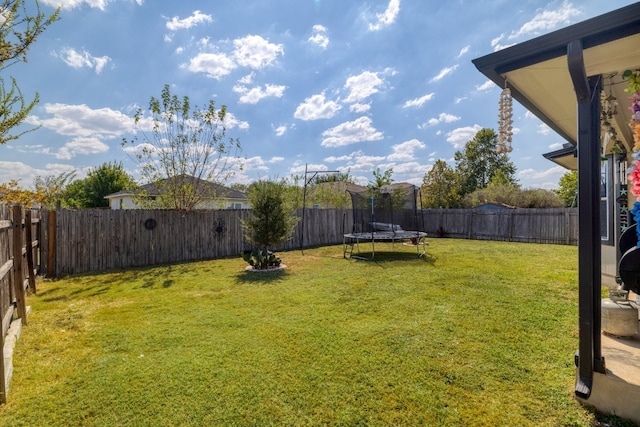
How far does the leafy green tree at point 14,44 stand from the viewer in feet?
12.7

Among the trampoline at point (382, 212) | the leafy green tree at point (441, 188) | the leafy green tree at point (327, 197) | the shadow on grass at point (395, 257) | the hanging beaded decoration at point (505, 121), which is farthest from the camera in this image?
the leafy green tree at point (441, 188)

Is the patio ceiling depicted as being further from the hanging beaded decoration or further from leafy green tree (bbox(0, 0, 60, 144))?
leafy green tree (bbox(0, 0, 60, 144))

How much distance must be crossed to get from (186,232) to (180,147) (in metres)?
2.71

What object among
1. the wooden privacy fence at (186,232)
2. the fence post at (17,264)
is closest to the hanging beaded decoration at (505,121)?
the fence post at (17,264)

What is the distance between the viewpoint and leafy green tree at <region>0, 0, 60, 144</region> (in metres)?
3.87

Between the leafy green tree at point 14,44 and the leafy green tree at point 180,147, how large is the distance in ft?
15.8

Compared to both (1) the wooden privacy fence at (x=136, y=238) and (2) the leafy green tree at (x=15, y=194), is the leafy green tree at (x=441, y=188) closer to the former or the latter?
(1) the wooden privacy fence at (x=136, y=238)

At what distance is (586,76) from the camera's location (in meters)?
2.04

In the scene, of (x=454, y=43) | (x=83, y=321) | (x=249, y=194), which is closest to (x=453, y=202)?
(x=454, y=43)

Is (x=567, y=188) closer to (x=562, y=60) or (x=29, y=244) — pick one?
(x=562, y=60)

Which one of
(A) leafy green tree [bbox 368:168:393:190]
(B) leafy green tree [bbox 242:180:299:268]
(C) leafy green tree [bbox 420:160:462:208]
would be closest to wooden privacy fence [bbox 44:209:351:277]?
(B) leafy green tree [bbox 242:180:299:268]

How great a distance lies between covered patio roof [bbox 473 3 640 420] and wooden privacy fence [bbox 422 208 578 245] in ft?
36.8

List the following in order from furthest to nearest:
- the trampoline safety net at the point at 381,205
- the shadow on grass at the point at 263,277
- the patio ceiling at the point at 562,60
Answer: the trampoline safety net at the point at 381,205
the shadow on grass at the point at 263,277
the patio ceiling at the point at 562,60

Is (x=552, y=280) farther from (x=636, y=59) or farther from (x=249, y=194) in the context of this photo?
(x=249, y=194)
